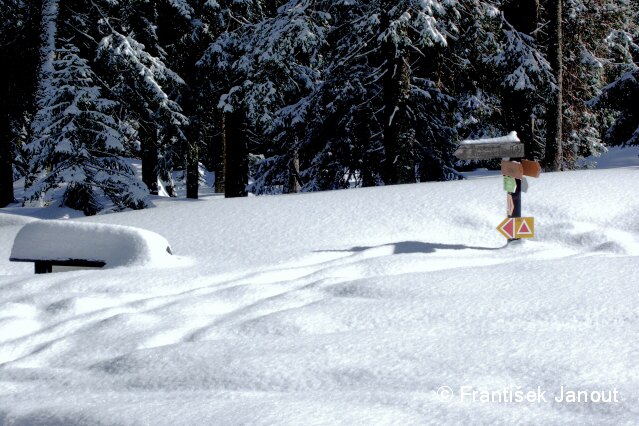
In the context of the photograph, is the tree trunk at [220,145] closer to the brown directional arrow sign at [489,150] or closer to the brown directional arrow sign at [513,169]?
the brown directional arrow sign at [489,150]

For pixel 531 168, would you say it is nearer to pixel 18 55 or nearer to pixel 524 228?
pixel 524 228

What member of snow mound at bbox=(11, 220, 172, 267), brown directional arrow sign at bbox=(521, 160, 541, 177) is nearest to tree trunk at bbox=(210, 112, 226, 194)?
snow mound at bbox=(11, 220, 172, 267)

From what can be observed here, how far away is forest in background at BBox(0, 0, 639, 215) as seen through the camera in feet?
46.5

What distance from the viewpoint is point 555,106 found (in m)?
14.8

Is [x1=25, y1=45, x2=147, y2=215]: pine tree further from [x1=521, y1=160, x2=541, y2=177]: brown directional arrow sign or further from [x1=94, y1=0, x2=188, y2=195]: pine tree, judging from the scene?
[x1=521, y1=160, x2=541, y2=177]: brown directional arrow sign

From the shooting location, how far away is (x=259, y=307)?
5879 millimetres

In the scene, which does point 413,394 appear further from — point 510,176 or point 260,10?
point 260,10

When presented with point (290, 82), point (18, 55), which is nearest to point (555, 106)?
point (290, 82)

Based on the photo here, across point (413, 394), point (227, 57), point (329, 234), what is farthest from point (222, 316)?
point (227, 57)

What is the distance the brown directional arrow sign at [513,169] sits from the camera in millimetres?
7977

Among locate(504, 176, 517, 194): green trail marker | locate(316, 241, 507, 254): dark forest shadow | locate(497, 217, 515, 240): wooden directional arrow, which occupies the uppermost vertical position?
locate(504, 176, 517, 194): green trail marker

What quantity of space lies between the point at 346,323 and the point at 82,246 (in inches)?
141

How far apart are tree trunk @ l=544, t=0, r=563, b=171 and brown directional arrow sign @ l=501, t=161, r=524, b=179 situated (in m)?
7.05

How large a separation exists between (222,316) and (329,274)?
1.42 m
